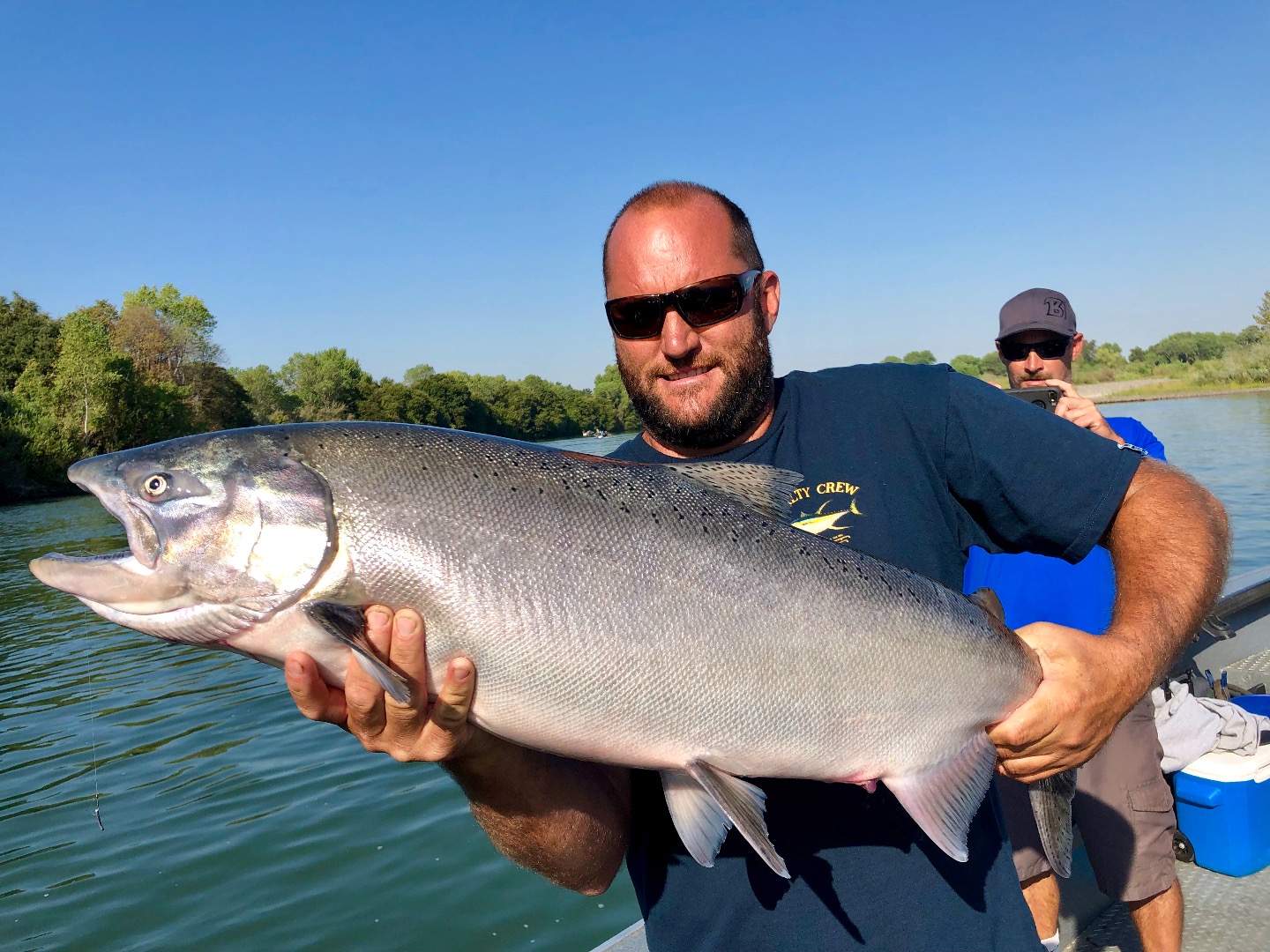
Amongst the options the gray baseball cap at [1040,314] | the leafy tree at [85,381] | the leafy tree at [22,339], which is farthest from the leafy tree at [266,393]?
the gray baseball cap at [1040,314]

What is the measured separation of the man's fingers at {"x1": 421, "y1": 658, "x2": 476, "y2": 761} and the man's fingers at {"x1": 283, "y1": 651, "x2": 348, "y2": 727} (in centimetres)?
21

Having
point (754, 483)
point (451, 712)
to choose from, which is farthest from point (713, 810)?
point (754, 483)

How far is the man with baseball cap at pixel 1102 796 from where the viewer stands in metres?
3.66

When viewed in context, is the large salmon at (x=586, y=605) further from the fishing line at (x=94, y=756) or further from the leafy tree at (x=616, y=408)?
the leafy tree at (x=616, y=408)

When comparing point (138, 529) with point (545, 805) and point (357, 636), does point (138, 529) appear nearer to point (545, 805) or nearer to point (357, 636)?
point (357, 636)

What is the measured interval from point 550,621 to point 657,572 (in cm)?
29

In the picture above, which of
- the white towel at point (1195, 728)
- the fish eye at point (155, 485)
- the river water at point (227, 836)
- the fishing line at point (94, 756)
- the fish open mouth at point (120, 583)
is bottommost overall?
the river water at point (227, 836)

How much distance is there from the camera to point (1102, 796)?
3.80m

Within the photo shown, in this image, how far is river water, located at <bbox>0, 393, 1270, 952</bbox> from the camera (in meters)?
5.96

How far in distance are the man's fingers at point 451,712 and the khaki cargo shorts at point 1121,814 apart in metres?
2.86

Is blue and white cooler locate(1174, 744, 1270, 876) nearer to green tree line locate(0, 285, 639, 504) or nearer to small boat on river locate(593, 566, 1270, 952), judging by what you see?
small boat on river locate(593, 566, 1270, 952)

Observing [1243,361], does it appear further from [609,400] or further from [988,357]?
[609,400]

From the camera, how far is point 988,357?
113812 mm

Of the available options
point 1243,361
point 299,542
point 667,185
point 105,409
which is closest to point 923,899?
point 299,542
